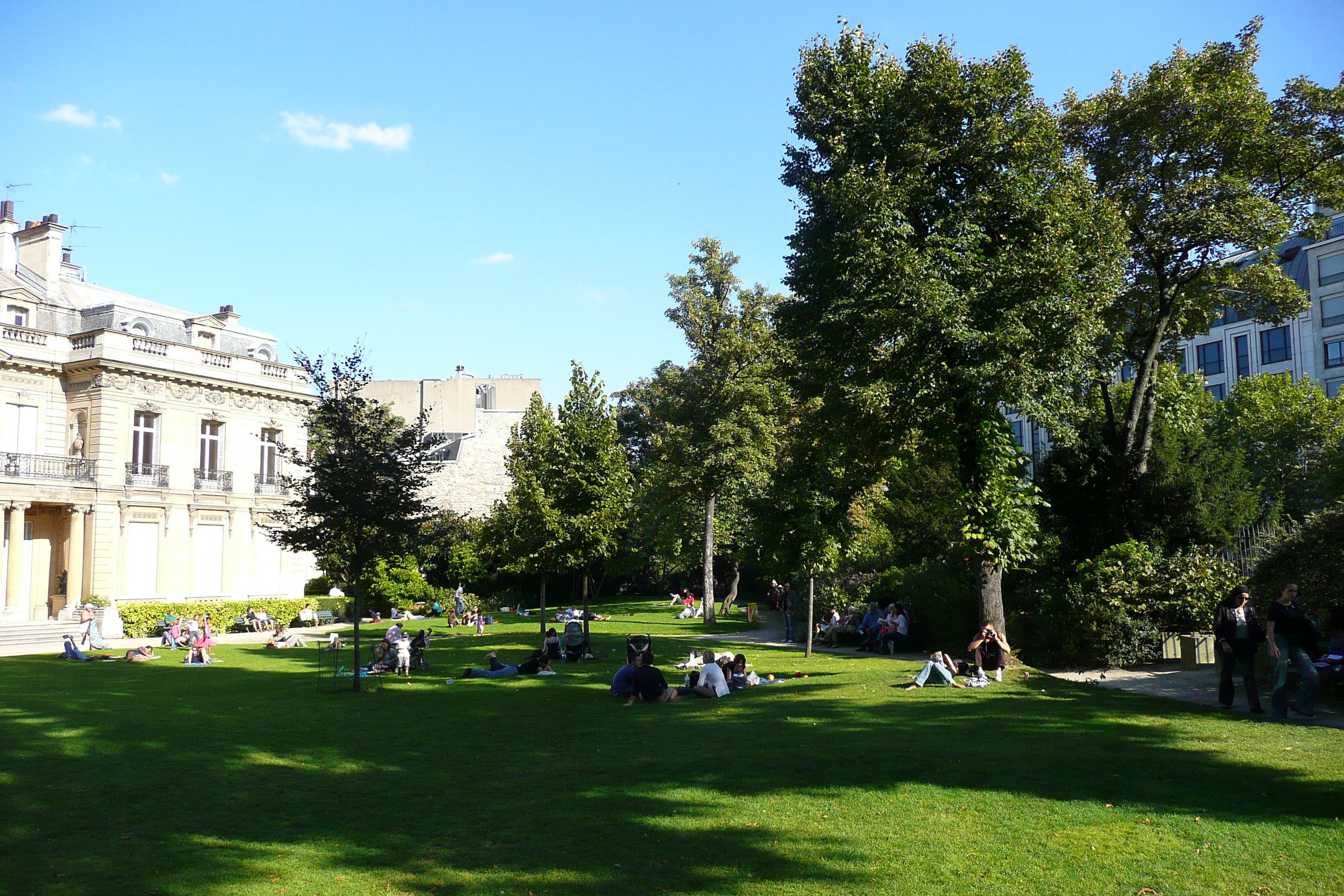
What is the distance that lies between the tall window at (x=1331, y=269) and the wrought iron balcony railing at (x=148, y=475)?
61015mm

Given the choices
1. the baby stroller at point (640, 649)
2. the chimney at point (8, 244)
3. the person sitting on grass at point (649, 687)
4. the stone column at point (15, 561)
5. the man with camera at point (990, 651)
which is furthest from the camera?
the chimney at point (8, 244)

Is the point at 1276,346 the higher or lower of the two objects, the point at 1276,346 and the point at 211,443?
the higher

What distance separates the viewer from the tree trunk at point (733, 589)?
4188 cm

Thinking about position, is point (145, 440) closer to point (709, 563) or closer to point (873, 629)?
point (709, 563)

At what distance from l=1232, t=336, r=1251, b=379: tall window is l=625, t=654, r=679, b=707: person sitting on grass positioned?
187 ft

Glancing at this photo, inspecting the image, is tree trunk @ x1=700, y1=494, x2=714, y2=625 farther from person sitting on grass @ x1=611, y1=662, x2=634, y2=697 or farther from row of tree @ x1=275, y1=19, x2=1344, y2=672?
person sitting on grass @ x1=611, y1=662, x2=634, y2=697

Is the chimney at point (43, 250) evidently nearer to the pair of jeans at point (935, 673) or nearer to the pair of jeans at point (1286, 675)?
the pair of jeans at point (935, 673)

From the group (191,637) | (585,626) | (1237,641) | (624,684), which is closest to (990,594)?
(1237,641)

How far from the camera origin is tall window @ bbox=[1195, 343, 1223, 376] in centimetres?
6141

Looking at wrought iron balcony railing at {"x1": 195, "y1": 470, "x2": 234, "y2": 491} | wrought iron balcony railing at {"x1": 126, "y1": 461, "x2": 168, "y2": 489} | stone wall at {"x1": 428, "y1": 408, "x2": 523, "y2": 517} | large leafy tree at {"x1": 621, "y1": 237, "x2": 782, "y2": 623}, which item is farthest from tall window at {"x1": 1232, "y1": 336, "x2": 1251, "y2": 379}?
wrought iron balcony railing at {"x1": 126, "y1": 461, "x2": 168, "y2": 489}

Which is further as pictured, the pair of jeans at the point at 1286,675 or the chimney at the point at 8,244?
the chimney at the point at 8,244

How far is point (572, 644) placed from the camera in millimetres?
21672

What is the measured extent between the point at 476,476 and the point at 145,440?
24910 millimetres

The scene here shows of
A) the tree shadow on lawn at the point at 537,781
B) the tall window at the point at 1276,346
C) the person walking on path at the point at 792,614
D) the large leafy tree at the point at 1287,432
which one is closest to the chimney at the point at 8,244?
the tree shadow on lawn at the point at 537,781
